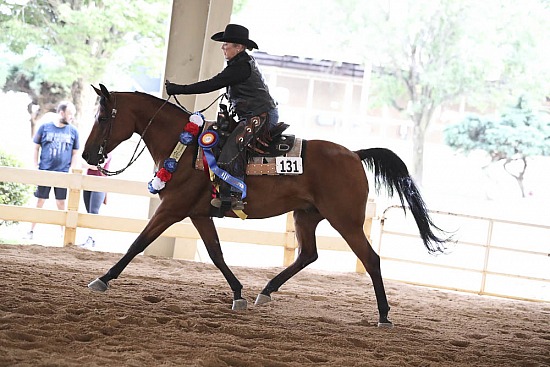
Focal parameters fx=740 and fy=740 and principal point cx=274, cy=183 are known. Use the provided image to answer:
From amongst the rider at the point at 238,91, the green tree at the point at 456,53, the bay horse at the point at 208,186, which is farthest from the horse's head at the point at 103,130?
the green tree at the point at 456,53

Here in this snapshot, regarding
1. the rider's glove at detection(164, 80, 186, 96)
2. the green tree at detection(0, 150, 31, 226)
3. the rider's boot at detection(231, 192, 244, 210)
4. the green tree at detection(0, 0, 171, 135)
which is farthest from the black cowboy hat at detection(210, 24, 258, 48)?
the green tree at detection(0, 0, 171, 135)

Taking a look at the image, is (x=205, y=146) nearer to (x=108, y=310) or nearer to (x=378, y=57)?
(x=108, y=310)

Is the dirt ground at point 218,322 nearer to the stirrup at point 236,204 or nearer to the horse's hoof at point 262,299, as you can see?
the horse's hoof at point 262,299

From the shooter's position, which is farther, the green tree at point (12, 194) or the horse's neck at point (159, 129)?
the green tree at point (12, 194)

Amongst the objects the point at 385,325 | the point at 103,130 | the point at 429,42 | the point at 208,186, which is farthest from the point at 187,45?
the point at 429,42

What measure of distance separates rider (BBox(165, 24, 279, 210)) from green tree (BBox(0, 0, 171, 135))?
8810mm

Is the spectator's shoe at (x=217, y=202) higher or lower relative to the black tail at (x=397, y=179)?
lower

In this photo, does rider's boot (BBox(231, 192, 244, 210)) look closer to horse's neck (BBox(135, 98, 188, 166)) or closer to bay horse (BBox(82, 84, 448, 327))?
bay horse (BBox(82, 84, 448, 327))

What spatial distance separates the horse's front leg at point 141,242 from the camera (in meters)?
6.00

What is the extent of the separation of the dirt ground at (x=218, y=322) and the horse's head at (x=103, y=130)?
44.2 inches

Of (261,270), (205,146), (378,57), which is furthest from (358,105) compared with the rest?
(205,146)

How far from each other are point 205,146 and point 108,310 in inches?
60.6

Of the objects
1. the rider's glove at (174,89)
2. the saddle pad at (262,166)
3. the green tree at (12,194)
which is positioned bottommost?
the green tree at (12,194)

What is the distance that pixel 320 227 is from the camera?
57.1 feet
